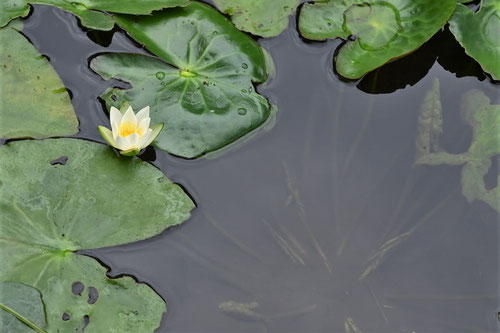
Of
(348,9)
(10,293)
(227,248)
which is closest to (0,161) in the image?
(10,293)

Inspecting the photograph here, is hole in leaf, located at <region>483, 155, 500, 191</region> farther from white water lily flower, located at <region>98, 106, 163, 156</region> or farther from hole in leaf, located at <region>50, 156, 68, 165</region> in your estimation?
hole in leaf, located at <region>50, 156, 68, 165</region>

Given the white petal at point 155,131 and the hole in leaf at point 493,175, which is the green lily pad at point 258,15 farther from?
the hole in leaf at point 493,175

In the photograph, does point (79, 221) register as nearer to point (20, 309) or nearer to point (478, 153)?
point (20, 309)

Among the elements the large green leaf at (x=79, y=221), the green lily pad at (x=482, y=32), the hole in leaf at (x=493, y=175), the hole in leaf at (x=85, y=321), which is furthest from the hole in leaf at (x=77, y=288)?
the green lily pad at (x=482, y=32)

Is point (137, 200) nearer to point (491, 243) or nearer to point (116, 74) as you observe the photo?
point (116, 74)

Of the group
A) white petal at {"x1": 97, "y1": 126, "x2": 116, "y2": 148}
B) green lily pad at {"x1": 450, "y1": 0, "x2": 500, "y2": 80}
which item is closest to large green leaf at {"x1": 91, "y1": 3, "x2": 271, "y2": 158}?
white petal at {"x1": 97, "y1": 126, "x2": 116, "y2": 148}

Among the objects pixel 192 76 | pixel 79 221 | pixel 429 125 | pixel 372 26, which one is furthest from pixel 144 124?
pixel 429 125
